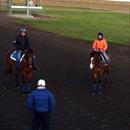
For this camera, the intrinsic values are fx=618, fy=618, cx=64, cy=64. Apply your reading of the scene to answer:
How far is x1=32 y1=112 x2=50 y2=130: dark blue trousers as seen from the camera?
15.1 meters

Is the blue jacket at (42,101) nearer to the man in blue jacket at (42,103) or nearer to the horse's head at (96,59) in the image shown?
the man in blue jacket at (42,103)

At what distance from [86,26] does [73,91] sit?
2068 cm

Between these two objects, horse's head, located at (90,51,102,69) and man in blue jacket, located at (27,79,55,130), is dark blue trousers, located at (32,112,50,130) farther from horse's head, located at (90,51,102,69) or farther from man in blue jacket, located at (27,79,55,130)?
horse's head, located at (90,51,102,69)

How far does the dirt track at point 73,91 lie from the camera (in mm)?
17609

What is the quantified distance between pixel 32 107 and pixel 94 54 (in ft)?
23.0

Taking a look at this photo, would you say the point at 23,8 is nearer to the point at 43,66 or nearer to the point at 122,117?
the point at 43,66

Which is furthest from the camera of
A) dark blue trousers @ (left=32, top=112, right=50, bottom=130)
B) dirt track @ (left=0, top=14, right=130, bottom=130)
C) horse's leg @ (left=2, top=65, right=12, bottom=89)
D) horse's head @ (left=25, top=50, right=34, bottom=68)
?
horse's leg @ (left=2, top=65, right=12, bottom=89)

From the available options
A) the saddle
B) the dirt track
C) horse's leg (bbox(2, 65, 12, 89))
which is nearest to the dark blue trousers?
the dirt track

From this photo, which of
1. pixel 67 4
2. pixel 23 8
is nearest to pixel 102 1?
pixel 67 4

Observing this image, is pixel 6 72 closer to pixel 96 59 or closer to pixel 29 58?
pixel 29 58

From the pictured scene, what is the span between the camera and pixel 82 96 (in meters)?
21.3

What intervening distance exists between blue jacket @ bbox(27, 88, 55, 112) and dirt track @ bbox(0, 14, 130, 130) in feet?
5.70

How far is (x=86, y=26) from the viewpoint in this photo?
42.5m

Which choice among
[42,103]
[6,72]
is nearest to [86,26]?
[6,72]
